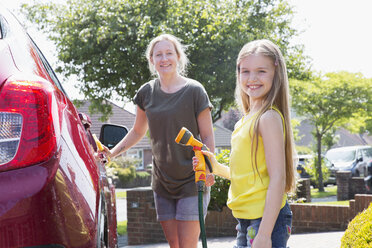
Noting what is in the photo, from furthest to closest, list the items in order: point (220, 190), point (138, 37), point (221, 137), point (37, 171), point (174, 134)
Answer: point (221, 137) → point (138, 37) → point (220, 190) → point (174, 134) → point (37, 171)

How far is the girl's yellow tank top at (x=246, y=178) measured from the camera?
247cm

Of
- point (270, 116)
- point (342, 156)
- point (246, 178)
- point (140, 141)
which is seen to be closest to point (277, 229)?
point (246, 178)

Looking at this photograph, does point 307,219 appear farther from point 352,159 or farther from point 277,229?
point 352,159

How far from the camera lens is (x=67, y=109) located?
6.31ft

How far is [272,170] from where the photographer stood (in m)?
2.38

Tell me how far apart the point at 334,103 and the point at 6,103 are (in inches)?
889

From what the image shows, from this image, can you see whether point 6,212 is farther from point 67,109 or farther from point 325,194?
point 325,194

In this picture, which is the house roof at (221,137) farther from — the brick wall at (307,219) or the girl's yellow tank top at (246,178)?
the girl's yellow tank top at (246,178)

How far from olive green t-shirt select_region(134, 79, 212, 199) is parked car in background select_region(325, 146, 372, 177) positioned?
22015 mm

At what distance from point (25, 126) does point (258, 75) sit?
4.38 ft

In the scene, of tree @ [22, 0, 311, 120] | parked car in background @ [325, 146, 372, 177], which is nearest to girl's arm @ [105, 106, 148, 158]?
tree @ [22, 0, 311, 120]

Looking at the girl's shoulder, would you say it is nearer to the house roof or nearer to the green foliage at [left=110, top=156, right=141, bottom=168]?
the green foliage at [left=110, top=156, right=141, bottom=168]

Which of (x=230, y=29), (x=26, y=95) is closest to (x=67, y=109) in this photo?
(x=26, y=95)

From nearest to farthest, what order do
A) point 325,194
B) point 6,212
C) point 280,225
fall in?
point 6,212 → point 280,225 → point 325,194
